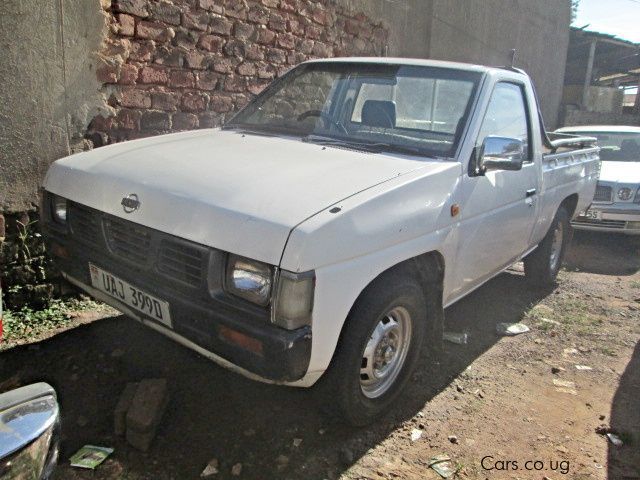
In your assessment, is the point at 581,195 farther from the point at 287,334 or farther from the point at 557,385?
the point at 287,334

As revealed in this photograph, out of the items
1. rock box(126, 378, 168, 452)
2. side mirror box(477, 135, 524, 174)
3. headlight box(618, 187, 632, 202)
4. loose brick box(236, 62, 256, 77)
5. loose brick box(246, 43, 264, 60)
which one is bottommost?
rock box(126, 378, 168, 452)

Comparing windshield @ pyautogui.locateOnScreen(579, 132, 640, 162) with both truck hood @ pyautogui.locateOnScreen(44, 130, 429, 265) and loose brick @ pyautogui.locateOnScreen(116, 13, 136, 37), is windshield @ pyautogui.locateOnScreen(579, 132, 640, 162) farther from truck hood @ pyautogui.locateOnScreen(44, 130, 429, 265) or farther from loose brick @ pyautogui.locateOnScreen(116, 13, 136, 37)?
loose brick @ pyautogui.locateOnScreen(116, 13, 136, 37)

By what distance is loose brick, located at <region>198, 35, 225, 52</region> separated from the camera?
4.62 metres

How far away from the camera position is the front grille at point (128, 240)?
7.95ft

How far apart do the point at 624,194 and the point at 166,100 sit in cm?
600

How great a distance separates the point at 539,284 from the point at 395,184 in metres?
3.31

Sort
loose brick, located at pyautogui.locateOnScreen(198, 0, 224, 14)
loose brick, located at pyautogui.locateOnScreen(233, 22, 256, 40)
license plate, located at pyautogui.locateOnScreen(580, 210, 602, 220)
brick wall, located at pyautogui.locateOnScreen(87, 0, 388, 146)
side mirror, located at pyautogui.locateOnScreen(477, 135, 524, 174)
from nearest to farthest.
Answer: side mirror, located at pyautogui.locateOnScreen(477, 135, 524, 174) < brick wall, located at pyautogui.locateOnScreen(87, 0, 388, 146) < loose brick, located at pyautogui.locateOnScreen(198, 0, 224, 14) < loose brick, located at pyautogui.locateOnScreen(233, 22, 256, 40) < license plate, located at pyautogui.locateOnScreen(580, 210, 602, 220)

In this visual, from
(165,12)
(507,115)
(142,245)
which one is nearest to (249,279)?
(142,245)

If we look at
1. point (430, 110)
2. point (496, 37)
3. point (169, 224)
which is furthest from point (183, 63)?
point (496, 37)

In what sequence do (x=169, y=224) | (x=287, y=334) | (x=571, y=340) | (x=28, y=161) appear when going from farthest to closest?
1. (x=571, y=340)
2. (x=28, y=161)
3. (x=169, y=224)
4. (x=287, y=334)

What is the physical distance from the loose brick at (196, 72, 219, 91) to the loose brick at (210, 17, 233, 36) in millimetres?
373

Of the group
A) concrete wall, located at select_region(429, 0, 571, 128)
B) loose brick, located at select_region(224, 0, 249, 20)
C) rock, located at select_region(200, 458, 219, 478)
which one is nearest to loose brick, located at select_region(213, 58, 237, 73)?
loose brick, located at select_region(224, 0, 249, 20)

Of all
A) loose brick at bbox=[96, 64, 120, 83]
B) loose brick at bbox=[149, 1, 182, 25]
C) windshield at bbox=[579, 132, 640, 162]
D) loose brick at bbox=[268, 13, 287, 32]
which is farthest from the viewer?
windshield at bbox=[579, 132, 640, 162]

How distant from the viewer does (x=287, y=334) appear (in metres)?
2.03
